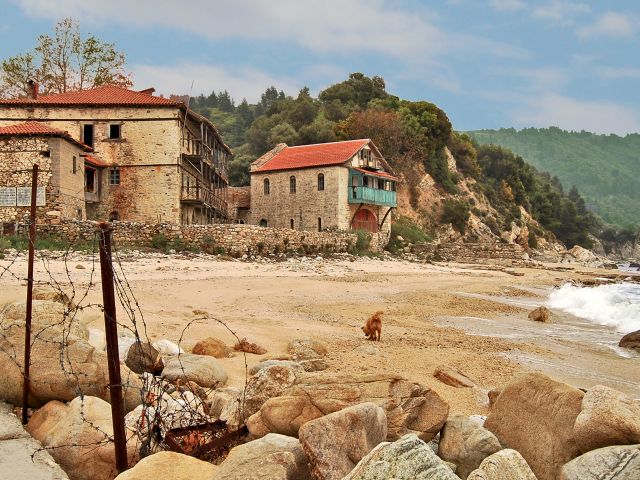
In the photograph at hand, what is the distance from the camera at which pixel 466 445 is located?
4.59 metres

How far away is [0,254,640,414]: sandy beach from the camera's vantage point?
9242mm

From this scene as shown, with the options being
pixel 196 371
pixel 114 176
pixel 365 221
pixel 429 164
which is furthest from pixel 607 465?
pixel 429 164

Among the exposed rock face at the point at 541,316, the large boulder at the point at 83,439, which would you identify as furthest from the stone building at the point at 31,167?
the large boulder at the point at 83,439

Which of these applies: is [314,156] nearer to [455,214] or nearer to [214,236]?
[214,236]

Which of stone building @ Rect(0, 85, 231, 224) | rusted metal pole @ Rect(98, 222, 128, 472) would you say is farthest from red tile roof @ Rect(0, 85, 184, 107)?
rusted metal pole @ Rect(98, 222, 128, 472)

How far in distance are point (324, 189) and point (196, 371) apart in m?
34.8

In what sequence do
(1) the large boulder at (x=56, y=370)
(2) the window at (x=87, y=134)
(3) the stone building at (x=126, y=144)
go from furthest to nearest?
(2) the window at (x=87, y=134)
(3) the stone building at (x=126, y=144)
(1) the large boulder at (x=56, y=370)

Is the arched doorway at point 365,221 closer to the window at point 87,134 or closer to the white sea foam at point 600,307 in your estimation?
the window at point 87,134

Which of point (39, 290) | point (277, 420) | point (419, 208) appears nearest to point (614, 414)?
point (277, 420)

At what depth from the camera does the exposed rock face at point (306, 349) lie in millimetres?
8859

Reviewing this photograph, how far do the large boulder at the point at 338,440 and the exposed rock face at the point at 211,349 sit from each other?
189 inches

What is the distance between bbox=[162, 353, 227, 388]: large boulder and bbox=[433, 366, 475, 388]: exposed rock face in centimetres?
291

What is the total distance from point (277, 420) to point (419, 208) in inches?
2003

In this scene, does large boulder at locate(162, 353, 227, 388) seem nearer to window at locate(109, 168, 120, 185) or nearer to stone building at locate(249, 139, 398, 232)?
window at locate(109, 168, 120, 185)
